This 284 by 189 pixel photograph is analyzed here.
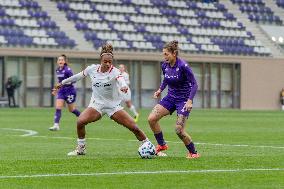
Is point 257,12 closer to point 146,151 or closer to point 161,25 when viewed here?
point 161,25

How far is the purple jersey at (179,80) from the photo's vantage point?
1581 cm

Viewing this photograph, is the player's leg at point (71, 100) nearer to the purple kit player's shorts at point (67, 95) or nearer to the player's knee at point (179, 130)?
the purple kit player's shorts at point (67, 95)

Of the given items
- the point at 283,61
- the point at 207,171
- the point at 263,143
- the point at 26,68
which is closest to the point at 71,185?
the point at 207,171

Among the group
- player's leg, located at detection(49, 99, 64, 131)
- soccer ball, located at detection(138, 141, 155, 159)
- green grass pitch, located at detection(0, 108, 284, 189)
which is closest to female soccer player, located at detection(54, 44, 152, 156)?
soccer ball, located at detection(138, 141, 155, 159)

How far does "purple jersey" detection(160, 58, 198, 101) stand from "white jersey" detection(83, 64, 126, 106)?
3.11 ft

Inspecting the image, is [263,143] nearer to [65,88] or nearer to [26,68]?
[65,88]

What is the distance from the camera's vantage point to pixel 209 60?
208ft

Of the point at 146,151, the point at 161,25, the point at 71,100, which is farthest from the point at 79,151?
the point at 161,25

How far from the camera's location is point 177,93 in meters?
16.2

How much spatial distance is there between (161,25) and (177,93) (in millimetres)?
47411

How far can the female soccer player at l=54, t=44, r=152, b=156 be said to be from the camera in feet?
52.8

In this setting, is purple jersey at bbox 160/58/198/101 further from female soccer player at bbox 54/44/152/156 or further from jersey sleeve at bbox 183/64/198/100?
female soccer player at bbox 54/44/152/156

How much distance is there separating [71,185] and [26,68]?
4556 centimetres

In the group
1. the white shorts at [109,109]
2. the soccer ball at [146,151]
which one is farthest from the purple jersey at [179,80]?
the soccer ball at [146,151]
